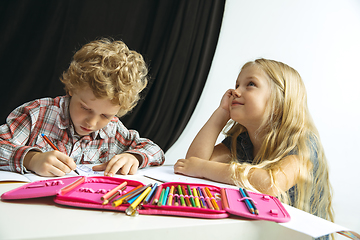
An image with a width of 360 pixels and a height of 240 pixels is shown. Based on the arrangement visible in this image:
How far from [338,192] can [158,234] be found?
2027 millimetres

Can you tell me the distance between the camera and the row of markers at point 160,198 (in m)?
0.40

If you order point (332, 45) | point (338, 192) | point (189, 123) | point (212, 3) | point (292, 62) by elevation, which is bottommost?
point (338, 192)

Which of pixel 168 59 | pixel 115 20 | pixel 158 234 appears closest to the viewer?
pixel 158 234

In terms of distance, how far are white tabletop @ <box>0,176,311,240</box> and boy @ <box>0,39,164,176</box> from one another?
0.34m

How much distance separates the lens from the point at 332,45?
212 centimetres

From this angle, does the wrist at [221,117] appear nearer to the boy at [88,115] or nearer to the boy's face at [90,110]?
the boy at [88,115]

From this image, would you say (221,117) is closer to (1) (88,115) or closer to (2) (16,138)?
(1) (88,115)

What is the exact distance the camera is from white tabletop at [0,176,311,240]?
0.31 m

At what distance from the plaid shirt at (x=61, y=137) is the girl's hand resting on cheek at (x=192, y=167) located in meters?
0.13

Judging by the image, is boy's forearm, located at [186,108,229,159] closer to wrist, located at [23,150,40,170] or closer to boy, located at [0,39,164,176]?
boy, located at [0,39,164,176]

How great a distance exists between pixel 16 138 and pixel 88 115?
23cm

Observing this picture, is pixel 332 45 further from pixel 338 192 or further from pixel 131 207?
pixel 131 207

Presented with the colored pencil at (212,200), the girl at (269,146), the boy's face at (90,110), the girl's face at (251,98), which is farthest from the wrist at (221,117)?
the colored pencil at (212,200)

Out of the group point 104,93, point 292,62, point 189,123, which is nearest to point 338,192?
point 292,62
